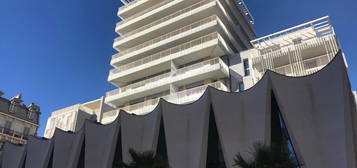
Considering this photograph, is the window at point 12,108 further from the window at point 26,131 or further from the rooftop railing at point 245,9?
the rooftop railing at point 245,9

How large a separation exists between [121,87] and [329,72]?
96.4 ft

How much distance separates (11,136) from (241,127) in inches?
1669

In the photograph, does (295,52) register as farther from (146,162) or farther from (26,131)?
(26,131)

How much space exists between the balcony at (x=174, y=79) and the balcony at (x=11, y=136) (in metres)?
20.9

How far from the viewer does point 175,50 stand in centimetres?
3322

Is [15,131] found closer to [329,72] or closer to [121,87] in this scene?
[121,87]

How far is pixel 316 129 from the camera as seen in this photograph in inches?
615

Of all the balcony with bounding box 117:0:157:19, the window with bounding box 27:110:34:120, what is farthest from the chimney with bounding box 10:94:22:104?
the balcony with bounding box 117:0:157:19

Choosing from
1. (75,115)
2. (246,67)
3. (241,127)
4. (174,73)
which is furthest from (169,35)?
(75,115)

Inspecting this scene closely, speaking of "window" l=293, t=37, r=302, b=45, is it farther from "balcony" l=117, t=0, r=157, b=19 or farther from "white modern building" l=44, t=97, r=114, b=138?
"white modern building" l=44, t=97, r=114, b=138

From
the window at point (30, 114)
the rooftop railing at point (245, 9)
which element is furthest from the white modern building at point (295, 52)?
the window at point (30, 114)

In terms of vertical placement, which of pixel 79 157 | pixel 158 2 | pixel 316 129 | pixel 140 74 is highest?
pixel 158 2

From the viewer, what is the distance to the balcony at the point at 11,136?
41344 millimetres

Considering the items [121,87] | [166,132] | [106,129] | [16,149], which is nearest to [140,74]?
[121,87]
